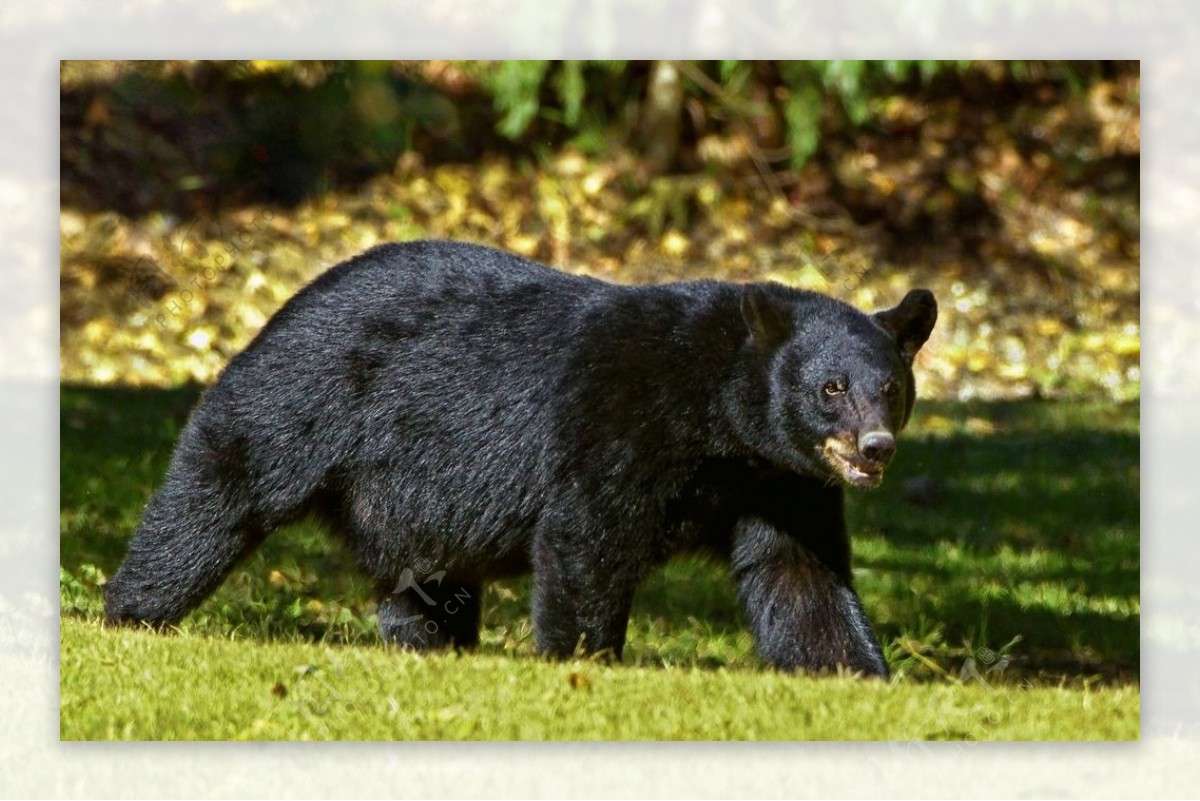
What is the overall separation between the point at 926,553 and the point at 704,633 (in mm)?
1476

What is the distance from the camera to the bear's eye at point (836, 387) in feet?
20.0

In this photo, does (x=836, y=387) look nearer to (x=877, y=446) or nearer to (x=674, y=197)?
(x=877, y=446)

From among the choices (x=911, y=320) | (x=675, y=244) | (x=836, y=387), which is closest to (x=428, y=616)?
(x=836, y=387)

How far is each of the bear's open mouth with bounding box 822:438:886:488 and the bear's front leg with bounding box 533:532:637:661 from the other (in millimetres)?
771

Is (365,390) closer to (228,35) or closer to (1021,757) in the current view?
(228,35)

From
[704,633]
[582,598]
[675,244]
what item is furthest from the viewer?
[675,244]

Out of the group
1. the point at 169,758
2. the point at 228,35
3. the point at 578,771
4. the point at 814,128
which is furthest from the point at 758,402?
the point at 814,128

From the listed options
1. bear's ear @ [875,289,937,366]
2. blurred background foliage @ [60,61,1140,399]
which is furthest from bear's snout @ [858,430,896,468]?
blurred background foliage @ [60,61,1140,399]

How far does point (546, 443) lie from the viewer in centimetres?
638

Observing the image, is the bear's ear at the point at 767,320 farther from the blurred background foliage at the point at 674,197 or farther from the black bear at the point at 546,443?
the blurred background foliage at the point at 674,197

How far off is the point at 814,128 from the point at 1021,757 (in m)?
4.89

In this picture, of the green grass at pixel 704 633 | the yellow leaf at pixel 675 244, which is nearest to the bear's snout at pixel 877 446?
the green grass at pixel 704 633

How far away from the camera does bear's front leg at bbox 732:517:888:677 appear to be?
632cm

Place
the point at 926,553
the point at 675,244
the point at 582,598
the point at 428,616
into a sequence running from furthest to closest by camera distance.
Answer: the point at 675,244
the point at 926,553
the point at 428,616
the point at 582,598
